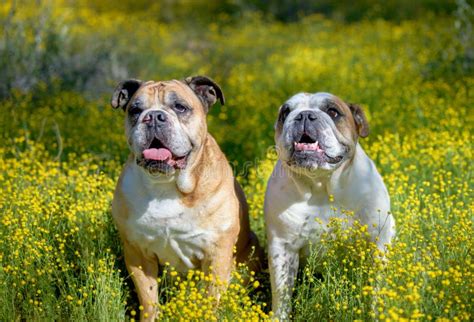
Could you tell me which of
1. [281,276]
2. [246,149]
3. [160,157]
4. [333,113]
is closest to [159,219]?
[160,157]

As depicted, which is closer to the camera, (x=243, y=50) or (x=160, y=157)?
(x=160, y=157)

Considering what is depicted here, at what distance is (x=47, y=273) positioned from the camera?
4449 mm

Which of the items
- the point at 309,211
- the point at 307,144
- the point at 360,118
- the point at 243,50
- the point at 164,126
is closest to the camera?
the point at 164,126

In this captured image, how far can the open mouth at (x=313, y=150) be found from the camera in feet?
14.0

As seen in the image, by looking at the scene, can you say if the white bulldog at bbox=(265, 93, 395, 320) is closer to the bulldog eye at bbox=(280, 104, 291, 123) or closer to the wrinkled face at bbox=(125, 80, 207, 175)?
the bulldog eye at bbox=(280, 104, 291, 123)

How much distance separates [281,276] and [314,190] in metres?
0.58

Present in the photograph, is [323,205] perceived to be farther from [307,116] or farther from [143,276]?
[143,276]

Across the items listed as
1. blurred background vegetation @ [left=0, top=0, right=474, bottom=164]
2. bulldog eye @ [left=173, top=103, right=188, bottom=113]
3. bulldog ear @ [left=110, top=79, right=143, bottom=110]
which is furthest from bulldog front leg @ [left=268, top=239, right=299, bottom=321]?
blurred background vegetation @ [left=0, top=0, right=474, bottom=164]

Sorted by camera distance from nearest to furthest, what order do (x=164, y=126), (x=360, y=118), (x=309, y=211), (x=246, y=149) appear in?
(x=164, y=126) < (x=309, y=211) < (x=360, y=118) < (x=246, y=149)

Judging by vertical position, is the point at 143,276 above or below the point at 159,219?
below

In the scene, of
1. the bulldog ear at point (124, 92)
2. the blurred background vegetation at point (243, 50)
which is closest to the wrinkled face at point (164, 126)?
the bulldog ear at point (124, 92)

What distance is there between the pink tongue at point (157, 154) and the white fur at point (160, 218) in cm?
15

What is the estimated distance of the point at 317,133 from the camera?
4.28 metres

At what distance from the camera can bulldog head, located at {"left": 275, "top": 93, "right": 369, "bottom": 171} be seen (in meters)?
4.27
